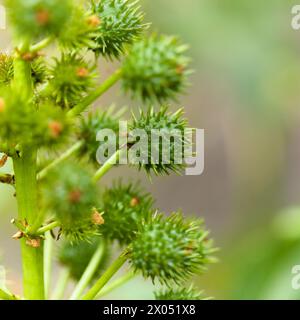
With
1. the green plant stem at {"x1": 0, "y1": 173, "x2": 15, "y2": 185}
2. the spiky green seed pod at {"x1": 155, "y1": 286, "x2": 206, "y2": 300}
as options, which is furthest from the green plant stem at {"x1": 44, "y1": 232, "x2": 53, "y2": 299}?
the spiky green seed pod at {"x1": 155, "y1": 286, "x2": 206, "y2": 300}

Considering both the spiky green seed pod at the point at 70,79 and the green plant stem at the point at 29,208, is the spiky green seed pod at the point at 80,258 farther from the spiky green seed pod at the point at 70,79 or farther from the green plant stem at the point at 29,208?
Answer: the spiky green seed pod at the point at 70,79

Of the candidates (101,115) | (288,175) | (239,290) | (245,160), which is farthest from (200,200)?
(101,115)

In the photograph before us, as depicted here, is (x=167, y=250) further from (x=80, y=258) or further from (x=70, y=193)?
(x=80, y=258)

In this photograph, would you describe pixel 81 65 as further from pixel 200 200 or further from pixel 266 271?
pixel 200 200

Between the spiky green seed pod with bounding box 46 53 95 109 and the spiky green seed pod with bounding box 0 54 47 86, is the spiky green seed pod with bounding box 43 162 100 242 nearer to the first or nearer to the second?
the spiky green seed pod with bounding box 46 53 95 109

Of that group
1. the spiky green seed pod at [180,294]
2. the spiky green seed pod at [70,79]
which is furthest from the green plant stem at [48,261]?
the spiky green seed pod at [70,79]

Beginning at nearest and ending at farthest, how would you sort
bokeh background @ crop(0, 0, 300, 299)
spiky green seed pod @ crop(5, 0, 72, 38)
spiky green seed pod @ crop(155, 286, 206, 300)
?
spiky green seed pod @ crop(5, 0, 72, 38), spiky green seed pod @ crop(155, 286, 206, 300), bokeh background @ crop(0, 0, 300, 299)

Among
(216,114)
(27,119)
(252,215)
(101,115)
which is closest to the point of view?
(27,119)

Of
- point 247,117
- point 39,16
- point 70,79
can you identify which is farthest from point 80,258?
point 247,117
